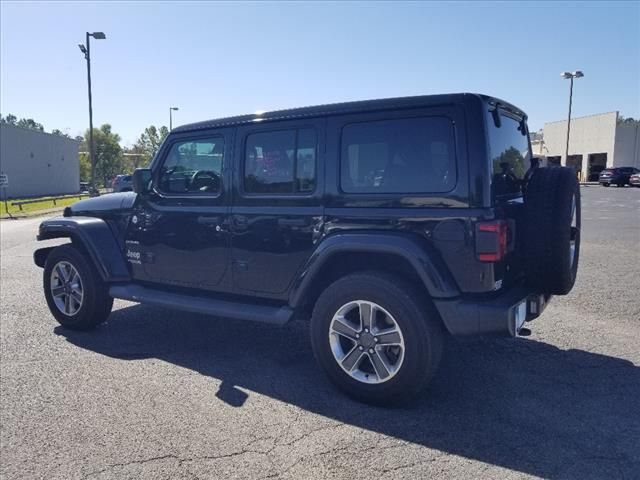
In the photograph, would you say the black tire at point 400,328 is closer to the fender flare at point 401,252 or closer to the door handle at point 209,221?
the fender flare at point 401,252

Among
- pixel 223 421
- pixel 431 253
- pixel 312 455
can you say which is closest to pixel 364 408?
pixel 312 455

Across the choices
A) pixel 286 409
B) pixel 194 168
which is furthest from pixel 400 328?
pixel 194 168

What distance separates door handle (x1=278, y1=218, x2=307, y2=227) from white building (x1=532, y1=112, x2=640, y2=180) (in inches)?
1735

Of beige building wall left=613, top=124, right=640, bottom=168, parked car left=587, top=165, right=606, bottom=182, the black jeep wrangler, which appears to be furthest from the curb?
parked car left=587, top=165, right=606, bottom=182

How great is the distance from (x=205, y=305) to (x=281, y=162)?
4.56ft

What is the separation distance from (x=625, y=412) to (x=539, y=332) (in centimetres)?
171

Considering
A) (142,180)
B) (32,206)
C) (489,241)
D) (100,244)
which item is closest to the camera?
(489,241)

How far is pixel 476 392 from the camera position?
376 cm

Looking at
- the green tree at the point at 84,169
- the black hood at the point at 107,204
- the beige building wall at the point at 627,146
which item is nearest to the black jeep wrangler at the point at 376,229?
the black hood at the point at 107,204

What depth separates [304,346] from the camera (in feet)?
15.9

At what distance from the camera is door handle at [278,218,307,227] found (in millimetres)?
3894

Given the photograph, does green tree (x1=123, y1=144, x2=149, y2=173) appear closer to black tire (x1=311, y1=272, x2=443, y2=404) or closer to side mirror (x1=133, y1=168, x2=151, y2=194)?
side mirror (x1=133, y1=168, x2=151, y2=194)

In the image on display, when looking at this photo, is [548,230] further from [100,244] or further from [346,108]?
[100,244]

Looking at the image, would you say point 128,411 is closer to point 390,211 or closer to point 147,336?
point 147,336
